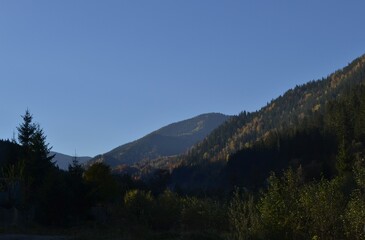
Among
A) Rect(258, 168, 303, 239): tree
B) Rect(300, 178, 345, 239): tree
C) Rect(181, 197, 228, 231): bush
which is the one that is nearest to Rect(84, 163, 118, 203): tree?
Rect(181, 197, 228, 231): bush

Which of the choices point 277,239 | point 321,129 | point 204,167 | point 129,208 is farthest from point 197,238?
point 204,167

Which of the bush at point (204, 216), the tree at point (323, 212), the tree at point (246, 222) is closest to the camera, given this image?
the tree at point (323, 212)

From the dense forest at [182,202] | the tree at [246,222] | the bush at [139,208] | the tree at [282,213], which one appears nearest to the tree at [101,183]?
the dense forest at [182,202]

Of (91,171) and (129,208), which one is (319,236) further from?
(91,171)

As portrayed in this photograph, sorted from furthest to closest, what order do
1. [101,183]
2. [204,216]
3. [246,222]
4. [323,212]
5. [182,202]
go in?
[101,183], [182,202], [204,216], [246,222], [323,212]

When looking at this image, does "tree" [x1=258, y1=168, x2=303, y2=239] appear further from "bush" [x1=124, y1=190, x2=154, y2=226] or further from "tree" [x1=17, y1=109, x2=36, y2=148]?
"tree" [x1=17, y1=109, x2=36, y2=148]

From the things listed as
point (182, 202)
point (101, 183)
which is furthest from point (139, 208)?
point (101, 183)

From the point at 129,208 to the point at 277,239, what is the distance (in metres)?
22.1

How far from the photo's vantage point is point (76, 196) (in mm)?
36688

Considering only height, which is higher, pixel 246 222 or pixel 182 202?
pixel 182 202

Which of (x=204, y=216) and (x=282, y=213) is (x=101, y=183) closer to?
(x=204, y=216)

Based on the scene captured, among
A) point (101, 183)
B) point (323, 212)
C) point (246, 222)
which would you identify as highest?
point (101, 183)

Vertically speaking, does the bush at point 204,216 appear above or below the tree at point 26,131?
below

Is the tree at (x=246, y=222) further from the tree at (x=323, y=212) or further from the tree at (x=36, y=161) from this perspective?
the tree at (x=36, y=161)
